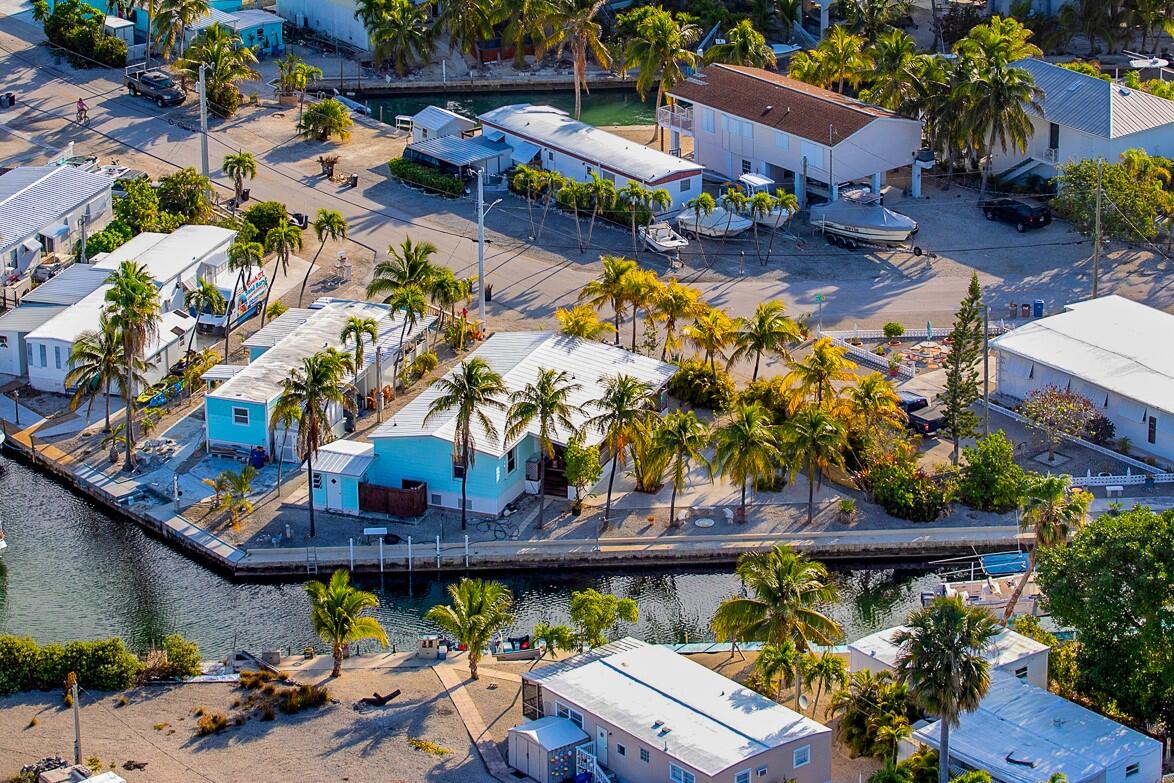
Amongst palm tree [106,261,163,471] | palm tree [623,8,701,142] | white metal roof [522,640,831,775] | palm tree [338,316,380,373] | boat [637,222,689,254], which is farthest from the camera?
palm tree [623,8,701,142]

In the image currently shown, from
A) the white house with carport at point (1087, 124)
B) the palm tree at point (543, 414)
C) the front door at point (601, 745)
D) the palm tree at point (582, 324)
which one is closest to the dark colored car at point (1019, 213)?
the white house with carport at point (1087, 124)

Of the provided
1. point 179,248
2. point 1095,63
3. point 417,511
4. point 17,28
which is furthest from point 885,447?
point 17,28

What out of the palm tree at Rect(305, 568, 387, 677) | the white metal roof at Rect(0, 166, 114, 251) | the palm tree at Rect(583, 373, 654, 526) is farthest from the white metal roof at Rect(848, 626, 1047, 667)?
the white metal roof at Rect(0, 166, 114, 251)

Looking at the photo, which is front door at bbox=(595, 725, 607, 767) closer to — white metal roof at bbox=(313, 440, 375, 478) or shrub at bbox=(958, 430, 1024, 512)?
white metal roof at bbox=(313, 440, 375, 478)

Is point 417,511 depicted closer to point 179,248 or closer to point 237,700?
point 237,700

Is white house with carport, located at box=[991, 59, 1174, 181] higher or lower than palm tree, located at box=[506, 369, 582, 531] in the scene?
higher
